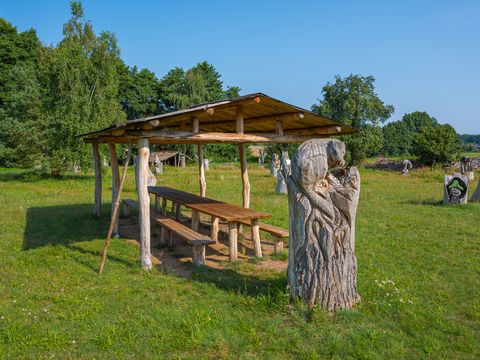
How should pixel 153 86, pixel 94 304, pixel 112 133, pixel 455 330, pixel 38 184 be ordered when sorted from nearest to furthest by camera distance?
pixel 455 330
pixel 94 304
pixel 112 133
pixel 38 184
pixel 153 86

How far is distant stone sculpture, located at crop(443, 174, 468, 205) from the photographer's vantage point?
12094mm

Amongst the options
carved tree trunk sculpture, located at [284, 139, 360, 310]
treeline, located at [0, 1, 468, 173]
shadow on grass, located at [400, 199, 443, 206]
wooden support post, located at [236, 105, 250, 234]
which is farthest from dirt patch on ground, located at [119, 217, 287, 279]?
treeline, located at [0, 1, 468, 173]

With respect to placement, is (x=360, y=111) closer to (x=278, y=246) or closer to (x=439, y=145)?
(x=439, y=145)

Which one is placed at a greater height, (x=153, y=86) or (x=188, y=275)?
(x=153, y=86)

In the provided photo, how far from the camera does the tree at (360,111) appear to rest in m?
34.5

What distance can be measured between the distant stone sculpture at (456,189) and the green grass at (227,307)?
13.5ft

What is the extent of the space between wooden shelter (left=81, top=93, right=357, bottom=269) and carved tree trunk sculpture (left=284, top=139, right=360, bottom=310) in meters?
2.59

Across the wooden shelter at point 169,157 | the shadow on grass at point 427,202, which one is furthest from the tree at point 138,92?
the shadow on grass at point 427,202

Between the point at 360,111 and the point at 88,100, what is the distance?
1024 inches

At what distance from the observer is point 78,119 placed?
19125 mm

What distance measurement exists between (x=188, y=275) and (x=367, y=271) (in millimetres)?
2926

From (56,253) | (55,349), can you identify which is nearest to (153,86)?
(56,253)

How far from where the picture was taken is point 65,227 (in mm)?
9375

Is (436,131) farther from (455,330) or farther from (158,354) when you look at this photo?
(158,354)
